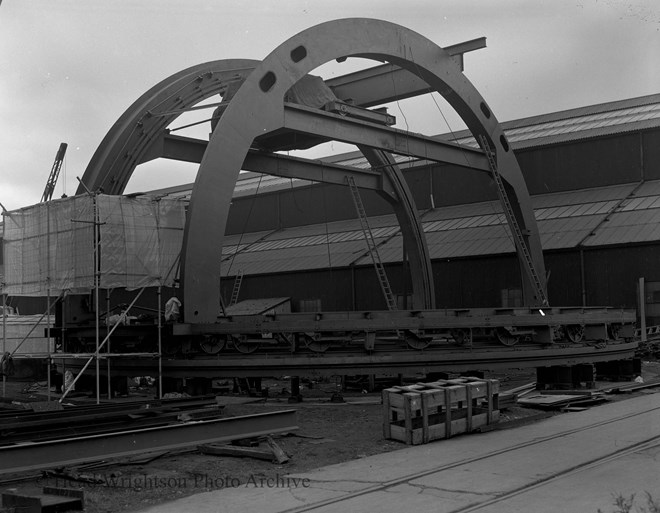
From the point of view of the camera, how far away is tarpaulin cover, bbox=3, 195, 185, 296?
17.9m

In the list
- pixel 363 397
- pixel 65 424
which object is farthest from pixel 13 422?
pixel 363 397

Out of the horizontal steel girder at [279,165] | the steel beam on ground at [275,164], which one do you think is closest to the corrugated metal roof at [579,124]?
the horizontal steel girder at [279,165]

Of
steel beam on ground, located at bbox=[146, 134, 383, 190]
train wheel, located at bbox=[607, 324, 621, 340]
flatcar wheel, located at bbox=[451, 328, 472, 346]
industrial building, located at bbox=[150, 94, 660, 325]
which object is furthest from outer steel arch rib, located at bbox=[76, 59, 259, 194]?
train wheel, located at bbox=[607, 324, 621, 340]

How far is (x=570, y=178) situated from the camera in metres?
35.3

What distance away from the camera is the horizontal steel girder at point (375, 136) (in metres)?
19.7

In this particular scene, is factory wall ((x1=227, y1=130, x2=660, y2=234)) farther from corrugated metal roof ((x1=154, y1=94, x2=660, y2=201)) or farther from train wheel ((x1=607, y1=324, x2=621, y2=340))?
train wheel ((x1=607, y1=324, x2=621, y2=340))

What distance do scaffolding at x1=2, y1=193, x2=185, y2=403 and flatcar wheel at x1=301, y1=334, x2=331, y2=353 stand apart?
3.11 m

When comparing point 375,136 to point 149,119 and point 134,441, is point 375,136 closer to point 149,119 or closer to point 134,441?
point 149,119

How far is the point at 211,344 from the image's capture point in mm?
18094

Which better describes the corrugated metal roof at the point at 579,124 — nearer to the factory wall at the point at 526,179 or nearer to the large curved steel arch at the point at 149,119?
the factory wall at the point at 526,179

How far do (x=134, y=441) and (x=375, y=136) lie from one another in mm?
13055

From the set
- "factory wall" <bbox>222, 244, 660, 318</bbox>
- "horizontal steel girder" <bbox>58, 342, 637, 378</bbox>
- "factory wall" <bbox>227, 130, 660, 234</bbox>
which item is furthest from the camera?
"factory wall" <bbox>227, 130, 660, 234</bbox>

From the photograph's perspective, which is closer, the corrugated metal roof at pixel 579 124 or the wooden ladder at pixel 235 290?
the wooden ladder at pixel 235 290

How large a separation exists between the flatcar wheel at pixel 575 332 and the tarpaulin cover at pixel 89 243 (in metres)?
Result: 10.1
